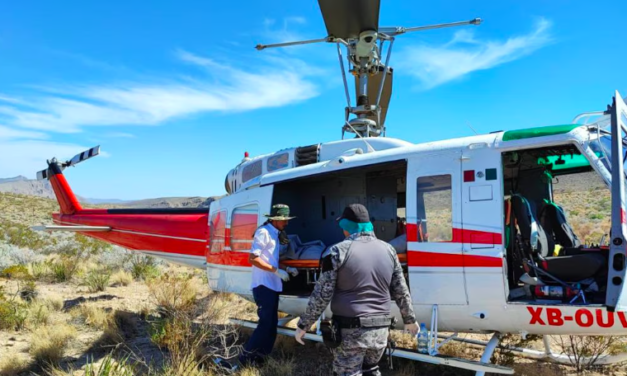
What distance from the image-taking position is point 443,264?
5.12 m

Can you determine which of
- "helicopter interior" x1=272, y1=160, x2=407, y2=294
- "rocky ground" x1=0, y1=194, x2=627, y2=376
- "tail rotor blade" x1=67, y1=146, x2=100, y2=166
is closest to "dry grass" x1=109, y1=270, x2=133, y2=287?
"rocky ground" x1=0, y1=194, x2=627, y2=376

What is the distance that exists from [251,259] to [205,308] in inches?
73.7

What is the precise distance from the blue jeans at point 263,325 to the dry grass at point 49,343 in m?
2.75

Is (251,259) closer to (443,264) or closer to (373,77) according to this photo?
(443,264)

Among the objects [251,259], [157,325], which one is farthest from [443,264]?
[157,325]

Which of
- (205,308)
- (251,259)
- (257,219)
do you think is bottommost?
(205,308)

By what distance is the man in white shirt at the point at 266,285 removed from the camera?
19.4ft

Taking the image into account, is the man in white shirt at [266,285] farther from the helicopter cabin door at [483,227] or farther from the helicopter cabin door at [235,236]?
the helicopter cabin door at [483,227]

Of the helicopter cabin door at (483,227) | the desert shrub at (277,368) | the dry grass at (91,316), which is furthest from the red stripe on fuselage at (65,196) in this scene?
the helicopter cabin door at (483,227)

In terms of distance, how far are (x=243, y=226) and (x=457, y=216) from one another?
133 inches

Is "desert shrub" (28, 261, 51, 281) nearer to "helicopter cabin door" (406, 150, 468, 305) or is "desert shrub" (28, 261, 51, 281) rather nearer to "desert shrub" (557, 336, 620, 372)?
"helicopter cabin door" (406, 150, 468, 305)

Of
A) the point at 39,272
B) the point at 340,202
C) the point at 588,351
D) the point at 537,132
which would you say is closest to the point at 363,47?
the point at 340,202

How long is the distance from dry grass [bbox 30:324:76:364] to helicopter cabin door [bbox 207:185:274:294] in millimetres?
2317

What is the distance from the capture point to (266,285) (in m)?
5.98
